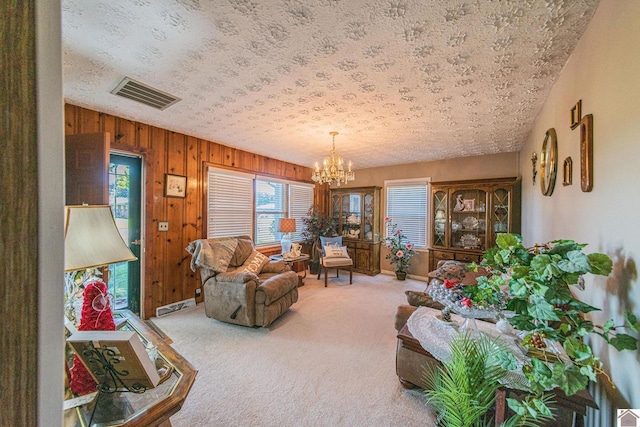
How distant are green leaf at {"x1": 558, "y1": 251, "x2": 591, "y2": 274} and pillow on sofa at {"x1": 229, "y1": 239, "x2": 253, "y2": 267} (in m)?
3.31

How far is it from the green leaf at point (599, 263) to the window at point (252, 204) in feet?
13.1

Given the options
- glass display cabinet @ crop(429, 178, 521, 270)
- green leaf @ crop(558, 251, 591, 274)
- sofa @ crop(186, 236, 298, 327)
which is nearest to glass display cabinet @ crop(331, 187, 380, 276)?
glass display cabinet @ crop(429, 178, 521, 270)

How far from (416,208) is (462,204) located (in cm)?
90

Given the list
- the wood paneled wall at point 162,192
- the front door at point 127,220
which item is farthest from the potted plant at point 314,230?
the front door at point 127,220

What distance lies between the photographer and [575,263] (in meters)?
0.87

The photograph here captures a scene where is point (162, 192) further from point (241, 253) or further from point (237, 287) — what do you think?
point (237, 287)

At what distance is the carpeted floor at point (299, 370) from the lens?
169cm

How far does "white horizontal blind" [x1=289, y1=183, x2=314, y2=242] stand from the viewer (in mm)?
5430

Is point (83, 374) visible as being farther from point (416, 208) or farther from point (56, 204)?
point (416, 208)

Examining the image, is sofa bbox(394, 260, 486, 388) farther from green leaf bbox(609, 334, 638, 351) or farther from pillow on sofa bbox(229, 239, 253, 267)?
pillow on sofa bbox(229, 239, 253, 267)

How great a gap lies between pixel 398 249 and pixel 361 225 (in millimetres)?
990

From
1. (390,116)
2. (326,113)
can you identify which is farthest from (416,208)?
(326,113)

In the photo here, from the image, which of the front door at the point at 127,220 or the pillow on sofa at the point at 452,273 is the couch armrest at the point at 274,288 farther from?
the pillow on sofa at the point at 452,273

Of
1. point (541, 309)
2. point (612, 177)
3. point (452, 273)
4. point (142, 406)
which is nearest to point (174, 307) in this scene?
point (142, 406)
